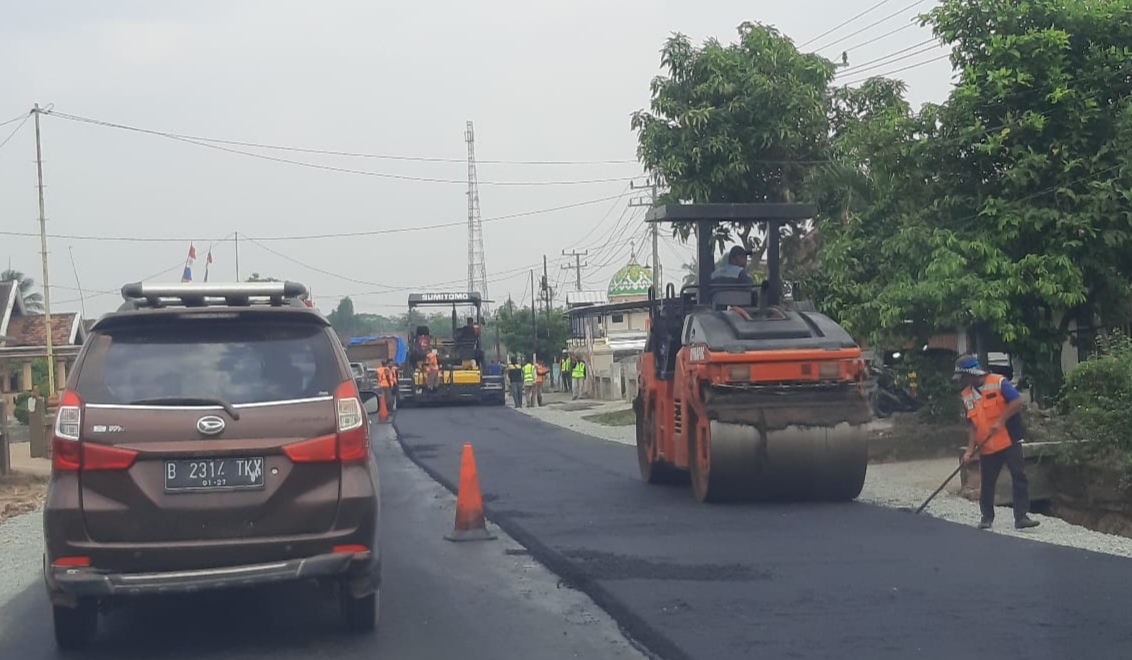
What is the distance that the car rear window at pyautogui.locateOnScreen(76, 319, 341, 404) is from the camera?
22.3 feet

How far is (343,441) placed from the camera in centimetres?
683

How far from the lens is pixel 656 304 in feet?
51.2

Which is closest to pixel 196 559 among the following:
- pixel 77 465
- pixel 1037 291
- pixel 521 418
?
pixel 77 465

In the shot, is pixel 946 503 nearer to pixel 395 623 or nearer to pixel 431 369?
pixel 395 623

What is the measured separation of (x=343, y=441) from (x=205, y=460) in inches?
26.7

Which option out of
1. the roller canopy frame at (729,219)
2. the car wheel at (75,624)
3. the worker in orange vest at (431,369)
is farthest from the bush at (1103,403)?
the worker in orange vest at (431,369)

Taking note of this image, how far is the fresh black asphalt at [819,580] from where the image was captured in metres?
6.85

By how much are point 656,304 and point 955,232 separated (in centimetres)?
429

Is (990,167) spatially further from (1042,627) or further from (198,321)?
(198,321)

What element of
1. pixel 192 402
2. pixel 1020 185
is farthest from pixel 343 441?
pixel 1020 185

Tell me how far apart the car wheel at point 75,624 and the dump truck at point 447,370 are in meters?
34.9

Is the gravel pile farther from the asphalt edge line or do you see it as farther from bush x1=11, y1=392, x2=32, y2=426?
bush x1=11, y1=392, x2=32, y2=426

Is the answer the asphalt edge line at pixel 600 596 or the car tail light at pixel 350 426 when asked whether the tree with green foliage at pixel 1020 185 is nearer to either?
the asphalt edge line at pixel 600 596

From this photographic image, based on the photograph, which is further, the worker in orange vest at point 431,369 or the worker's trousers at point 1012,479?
the worker in orange vest at point 431,369
